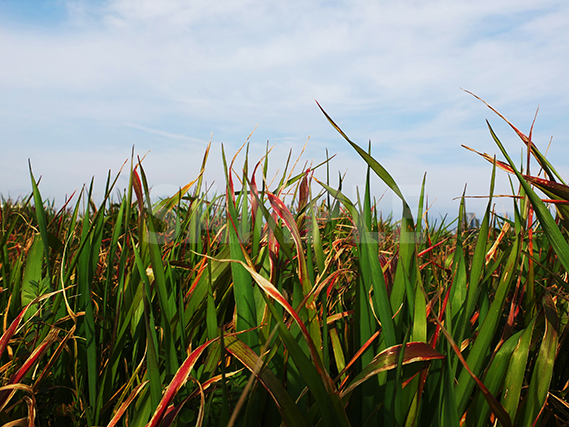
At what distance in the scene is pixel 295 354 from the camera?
52 centimetres

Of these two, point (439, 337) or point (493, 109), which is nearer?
point (439, 337)

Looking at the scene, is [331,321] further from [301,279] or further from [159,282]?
[159,282]

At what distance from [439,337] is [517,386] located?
137 mm

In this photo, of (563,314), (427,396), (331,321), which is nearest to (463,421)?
(427,396)

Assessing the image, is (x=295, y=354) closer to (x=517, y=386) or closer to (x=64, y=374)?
(x=517, y=386)

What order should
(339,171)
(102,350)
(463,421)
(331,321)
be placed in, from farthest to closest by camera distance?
(339,171) → (102,350) → (331,321) → (463,421)

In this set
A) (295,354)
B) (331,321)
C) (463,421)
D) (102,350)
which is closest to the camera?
(295,354)

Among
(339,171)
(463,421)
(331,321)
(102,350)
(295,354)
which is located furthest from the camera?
(339,171)

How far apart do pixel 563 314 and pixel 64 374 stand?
116cm

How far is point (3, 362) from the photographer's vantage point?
0.95 m

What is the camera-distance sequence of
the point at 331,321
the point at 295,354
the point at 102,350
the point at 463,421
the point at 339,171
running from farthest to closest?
the point at 339,171 < the point at 102,350 < the point at 331,321 < the point at 463,421 < the point at 295,354

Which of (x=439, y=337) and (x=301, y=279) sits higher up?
(x=301, y=279)

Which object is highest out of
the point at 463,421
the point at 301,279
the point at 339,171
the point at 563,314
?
the point at 339,171

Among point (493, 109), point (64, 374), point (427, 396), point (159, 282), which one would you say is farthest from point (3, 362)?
point (493, 109)
